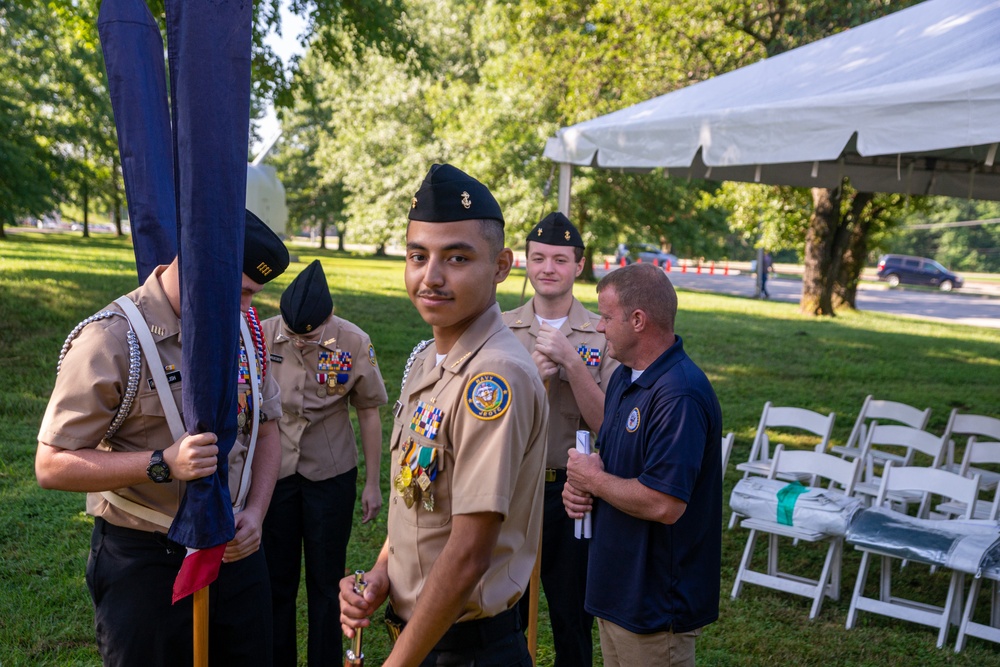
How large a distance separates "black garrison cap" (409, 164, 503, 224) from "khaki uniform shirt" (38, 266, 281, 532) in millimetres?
870

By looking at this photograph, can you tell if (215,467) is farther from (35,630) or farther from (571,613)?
(35,630)

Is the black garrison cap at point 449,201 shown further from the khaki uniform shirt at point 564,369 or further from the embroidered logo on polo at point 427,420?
the khaki uniform shirt at point 564,369

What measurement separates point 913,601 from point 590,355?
10.3 ft

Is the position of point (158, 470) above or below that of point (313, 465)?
above

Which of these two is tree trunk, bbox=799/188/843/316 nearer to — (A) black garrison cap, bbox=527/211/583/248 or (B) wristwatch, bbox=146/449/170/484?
(A) black garrison cap, bbox=527/211/583/248

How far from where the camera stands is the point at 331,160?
39.0 m

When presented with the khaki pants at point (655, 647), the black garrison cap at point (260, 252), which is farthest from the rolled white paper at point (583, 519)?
the black garrison cap at point (260, 252)

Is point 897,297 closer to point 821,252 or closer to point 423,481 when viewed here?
point 821,252

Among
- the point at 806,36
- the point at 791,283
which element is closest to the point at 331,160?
the point at 791,283

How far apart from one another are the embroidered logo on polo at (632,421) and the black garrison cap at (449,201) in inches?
49.7

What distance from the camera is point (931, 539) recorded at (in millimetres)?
4973

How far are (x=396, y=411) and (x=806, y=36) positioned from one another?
1586cm

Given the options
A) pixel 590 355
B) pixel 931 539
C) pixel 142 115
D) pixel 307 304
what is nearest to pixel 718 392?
pixel 931 539

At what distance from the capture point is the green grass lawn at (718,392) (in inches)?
189
